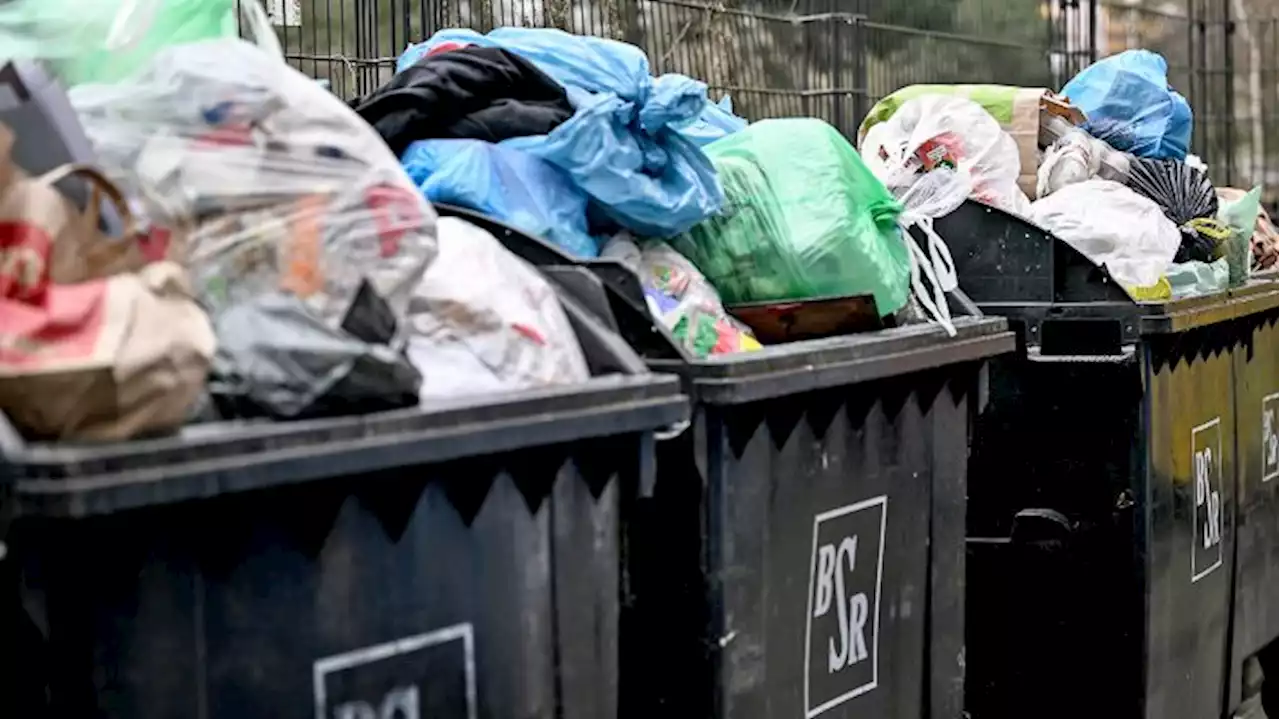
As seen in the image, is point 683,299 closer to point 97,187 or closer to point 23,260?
point 97,187

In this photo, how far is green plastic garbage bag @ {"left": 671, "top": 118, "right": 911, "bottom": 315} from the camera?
303cm

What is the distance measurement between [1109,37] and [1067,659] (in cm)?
699

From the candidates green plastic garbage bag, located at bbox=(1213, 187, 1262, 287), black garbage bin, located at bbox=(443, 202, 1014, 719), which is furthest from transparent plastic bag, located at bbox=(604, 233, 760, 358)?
green plastic garbage bag, located at bbox=(1213, 187, 1262, 287)

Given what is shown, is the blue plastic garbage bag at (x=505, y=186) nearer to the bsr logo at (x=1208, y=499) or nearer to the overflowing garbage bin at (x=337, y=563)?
the overflowing garbage bin at (x=337, y=563)

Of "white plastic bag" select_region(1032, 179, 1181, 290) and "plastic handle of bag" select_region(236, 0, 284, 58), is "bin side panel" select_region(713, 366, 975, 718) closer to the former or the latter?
"plastic handle of bag" select_region(236, 0, 284, 58)

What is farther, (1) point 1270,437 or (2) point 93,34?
(1) point 1270,437

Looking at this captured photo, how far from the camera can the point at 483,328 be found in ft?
7.35

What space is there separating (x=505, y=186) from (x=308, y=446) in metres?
1.08

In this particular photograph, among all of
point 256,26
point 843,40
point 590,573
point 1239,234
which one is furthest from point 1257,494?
point 256,26

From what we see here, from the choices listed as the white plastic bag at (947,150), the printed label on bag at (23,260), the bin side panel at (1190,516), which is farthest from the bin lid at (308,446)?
the white plastic bag at (947,150)

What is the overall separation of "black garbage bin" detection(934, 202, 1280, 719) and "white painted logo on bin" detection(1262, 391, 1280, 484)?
0.57 meters

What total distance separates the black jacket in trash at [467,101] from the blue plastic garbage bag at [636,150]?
52mm

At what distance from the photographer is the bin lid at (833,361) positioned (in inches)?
99.6

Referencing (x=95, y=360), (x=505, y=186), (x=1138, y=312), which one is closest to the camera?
(x=95, y=360)
